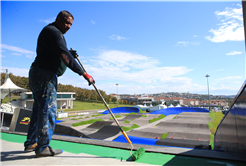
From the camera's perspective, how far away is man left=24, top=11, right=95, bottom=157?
8.00ft

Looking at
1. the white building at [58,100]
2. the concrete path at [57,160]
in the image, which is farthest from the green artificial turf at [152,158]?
the white building at [58,100]

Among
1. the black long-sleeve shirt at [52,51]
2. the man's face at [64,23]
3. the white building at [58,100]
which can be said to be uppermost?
the man's face at [64,23]

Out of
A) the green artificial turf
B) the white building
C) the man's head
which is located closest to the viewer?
the green artificial turf

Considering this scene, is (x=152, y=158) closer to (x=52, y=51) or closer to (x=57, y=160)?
(x=57, y=160)

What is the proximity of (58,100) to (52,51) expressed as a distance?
64.8m

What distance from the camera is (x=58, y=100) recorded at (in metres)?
61.6

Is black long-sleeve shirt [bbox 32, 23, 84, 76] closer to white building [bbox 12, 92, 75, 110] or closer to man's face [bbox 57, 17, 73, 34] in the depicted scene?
man's face [bbox 57, 17, 73, 34]

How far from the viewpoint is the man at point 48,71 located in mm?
2439

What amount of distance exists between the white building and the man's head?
58.7 m

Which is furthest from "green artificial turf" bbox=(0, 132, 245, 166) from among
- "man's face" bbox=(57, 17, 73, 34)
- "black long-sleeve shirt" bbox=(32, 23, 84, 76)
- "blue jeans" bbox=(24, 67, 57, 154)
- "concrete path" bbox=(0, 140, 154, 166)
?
"man's face" bbox=(57, 17, 73, 34)

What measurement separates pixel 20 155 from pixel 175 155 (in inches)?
107

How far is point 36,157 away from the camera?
251 cm

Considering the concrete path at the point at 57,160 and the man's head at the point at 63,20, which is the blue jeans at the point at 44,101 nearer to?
the concrete path at the point at 57,160

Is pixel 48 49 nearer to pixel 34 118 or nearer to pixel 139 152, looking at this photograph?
pixel 34 118
